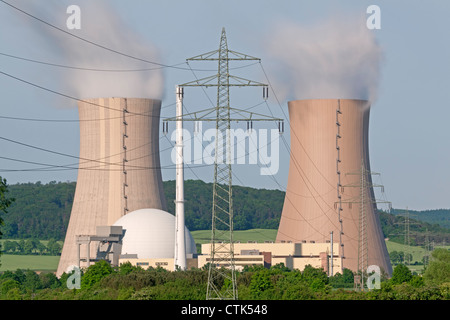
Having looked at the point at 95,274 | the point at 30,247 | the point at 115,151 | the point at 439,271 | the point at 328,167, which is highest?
the point at 115,151

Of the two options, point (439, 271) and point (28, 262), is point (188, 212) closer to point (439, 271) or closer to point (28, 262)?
point (28, 262)

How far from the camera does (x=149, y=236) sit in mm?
70812

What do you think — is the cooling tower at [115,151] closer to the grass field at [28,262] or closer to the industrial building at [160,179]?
the industrial building at [160,179]

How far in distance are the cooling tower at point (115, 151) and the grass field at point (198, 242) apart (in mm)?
44501

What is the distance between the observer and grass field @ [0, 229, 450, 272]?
114 m

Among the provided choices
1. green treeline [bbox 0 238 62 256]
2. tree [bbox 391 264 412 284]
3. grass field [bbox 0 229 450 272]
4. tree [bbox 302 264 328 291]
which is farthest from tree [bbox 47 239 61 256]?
tree [bbox 391 264 412 284]

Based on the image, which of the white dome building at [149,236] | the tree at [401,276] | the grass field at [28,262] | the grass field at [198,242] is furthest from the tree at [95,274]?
the grass field at [28,262]

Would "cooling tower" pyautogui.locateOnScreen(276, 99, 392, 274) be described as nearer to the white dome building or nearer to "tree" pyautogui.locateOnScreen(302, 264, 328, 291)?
"tree" pyautogui.locateOnScreen(302, 264, 328, 291)

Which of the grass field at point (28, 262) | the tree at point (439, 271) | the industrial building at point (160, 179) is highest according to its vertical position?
the industrial building at point (160, 179)

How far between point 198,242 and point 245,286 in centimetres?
7748

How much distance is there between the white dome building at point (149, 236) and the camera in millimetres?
68625

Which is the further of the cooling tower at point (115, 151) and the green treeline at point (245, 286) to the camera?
the cooling tower at point (115, 151)

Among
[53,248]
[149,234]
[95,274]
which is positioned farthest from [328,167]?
[53,248]
